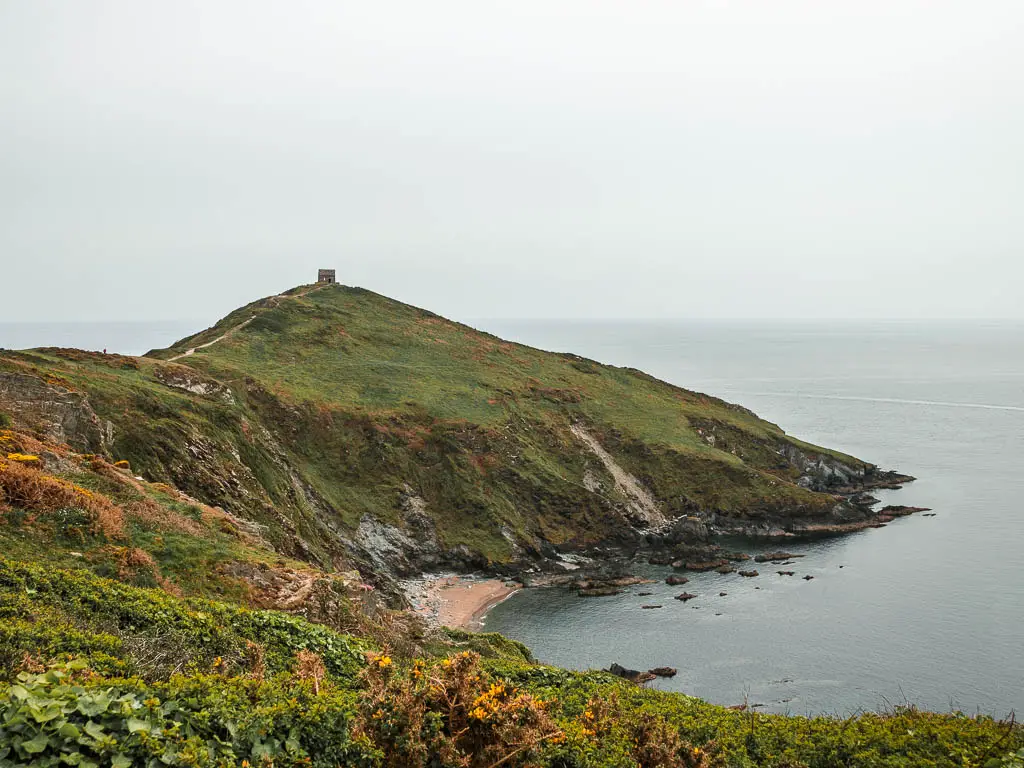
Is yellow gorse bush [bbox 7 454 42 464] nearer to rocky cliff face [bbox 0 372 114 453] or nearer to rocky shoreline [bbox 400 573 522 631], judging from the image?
rocky cliff face [bbox 0 372 114 453]

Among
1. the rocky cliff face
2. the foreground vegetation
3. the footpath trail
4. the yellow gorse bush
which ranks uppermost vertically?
the footpath trail

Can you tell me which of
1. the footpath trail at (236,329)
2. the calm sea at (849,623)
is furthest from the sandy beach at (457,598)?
the footpath trail at (236,329)

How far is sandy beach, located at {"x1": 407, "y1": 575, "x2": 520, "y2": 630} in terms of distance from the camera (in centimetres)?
5600

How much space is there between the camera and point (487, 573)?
67938 millimetres

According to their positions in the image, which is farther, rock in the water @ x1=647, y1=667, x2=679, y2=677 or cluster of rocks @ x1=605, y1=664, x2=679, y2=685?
rock in the water @ x1=647, y1=667, x2=679, y2=677

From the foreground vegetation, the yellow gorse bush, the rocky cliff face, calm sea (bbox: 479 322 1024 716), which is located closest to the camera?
the foreground vegetation

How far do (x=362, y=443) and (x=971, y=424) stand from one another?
13332 cm

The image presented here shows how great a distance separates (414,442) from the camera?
259ft

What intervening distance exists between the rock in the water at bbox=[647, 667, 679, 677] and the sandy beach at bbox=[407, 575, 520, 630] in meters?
14.7

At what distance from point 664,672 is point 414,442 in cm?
4082

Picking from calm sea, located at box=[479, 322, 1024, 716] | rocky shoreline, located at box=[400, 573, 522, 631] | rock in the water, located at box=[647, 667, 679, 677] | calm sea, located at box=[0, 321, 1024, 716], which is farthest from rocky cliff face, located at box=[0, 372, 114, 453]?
rock in the water, located at box=[647, 667, 679, 677]

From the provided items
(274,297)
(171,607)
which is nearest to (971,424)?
(274,297)

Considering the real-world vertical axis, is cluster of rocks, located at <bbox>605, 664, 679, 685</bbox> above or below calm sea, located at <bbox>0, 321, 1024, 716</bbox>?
below

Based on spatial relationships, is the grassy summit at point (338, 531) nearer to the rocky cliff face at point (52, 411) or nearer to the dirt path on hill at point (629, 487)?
the rocky cliff face at point (52, 411)
